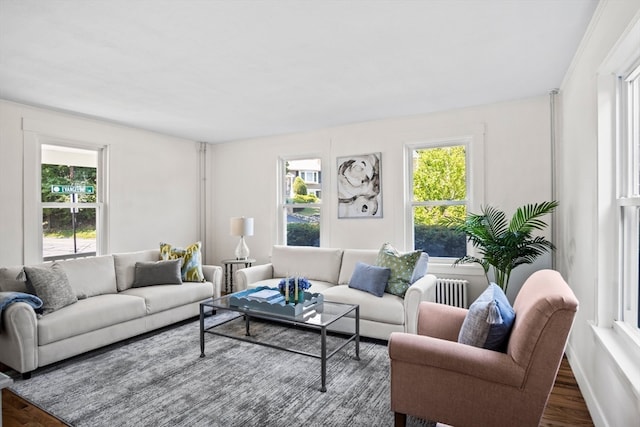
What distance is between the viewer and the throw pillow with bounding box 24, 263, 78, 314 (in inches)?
124

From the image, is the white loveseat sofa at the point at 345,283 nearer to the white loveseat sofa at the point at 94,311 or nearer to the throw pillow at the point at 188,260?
the throw pillow at the point at 188,260

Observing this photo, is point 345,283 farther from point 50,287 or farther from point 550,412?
point 50,287

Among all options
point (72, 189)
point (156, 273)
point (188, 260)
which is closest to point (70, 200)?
point (72, 189)

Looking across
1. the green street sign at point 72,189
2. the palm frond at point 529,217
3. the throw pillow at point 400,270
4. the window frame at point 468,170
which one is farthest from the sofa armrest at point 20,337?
the palm frond at point 529,217

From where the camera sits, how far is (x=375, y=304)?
139 inches

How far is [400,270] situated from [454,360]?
1.94 metres

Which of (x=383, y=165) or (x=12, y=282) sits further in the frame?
(x=383, y=165)

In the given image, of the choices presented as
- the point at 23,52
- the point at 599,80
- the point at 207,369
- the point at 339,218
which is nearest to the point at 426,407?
the point at 207,369

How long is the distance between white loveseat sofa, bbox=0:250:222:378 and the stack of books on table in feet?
4.03

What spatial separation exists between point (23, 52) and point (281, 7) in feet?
6.62

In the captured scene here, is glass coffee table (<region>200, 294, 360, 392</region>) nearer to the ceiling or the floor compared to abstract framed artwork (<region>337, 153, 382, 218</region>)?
nearer to the floor

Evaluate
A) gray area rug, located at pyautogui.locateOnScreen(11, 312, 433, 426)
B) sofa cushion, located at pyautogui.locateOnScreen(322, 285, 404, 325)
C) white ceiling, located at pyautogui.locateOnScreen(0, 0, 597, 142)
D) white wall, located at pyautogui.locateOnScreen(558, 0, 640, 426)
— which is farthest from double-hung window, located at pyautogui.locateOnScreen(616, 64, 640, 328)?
sofa cushion, located at pyautogui.locateOnScreen(322, 285, 404, 325)

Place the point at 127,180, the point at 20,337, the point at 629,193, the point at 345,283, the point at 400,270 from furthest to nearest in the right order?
1. the point at 127,180
2. the point at 345,283
3. the point at 400,270
4. the point at 20,337
5. the point at 629,193

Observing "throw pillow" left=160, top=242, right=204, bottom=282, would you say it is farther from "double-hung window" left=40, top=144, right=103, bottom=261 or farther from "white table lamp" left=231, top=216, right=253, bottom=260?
"double-hung window" left=40, top=144, right=103, bottom=261
